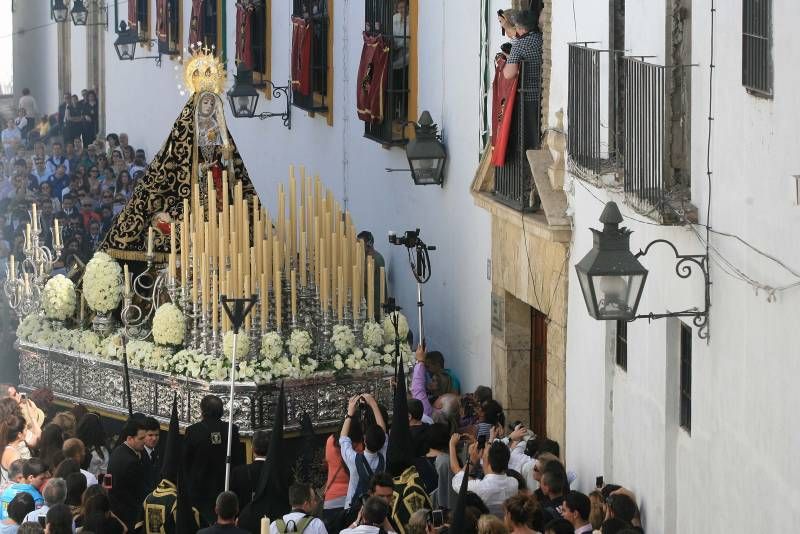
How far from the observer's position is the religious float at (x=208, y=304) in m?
13.6

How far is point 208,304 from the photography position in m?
13.7

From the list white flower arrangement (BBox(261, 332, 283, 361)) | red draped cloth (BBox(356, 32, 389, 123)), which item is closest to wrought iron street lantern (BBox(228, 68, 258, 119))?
red draped cloth (BBox(356, 32, 389, 123))

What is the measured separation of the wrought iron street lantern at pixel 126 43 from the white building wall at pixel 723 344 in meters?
17.8

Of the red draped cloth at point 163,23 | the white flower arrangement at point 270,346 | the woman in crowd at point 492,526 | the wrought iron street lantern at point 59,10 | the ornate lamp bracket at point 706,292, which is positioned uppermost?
the wrought iron street lantern at point 59,10

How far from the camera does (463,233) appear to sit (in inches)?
615

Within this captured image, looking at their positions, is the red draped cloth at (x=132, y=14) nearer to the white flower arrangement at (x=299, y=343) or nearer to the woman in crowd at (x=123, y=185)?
the woman in crowd at (x=123, y=185)

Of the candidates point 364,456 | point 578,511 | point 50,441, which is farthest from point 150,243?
point 578,511

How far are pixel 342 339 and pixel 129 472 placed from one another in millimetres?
2697

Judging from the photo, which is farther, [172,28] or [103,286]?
[172,28]

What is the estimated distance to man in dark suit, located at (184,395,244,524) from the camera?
12305mm

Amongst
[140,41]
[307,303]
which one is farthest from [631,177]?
[140,41]

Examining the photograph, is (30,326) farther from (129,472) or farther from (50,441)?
(129,472)

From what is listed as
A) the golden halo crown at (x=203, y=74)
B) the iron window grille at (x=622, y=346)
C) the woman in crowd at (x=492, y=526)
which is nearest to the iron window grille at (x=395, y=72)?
the golden halo crown at (x=203, y=74)

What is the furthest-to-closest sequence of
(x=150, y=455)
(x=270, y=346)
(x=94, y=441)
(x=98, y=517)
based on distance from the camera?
1. (x=270, y=346)
2. (x=94, y=441)
3. (x=150, y=455)
4. (x=98, y=517)
